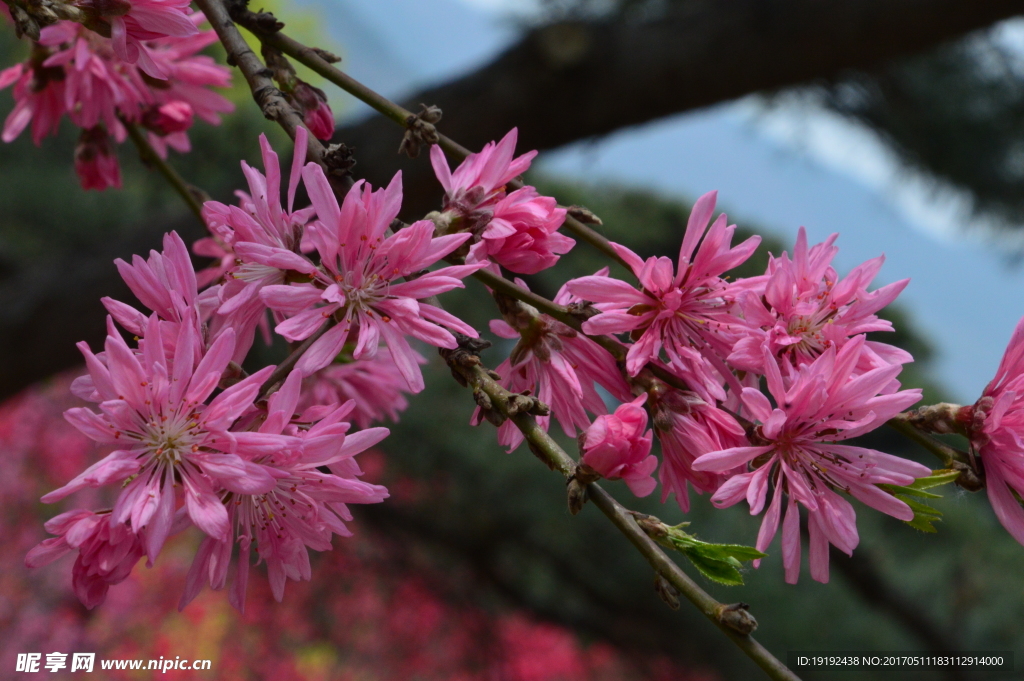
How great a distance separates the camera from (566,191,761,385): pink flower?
0.39 m

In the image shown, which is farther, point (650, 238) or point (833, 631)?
point (650, 238)

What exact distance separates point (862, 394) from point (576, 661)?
270cm

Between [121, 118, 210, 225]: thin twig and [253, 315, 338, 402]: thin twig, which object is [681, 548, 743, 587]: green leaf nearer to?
[253, 315, 338, 402]: thin twig

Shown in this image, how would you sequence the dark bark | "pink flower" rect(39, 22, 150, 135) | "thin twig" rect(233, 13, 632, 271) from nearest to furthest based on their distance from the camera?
"thin twig" rect(233, 13, 632, 271), "pink flower" rect(39, 22, 150, 135), the dark bark

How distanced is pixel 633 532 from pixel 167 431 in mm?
224

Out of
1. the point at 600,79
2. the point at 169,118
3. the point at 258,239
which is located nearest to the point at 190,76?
the point at 169,118

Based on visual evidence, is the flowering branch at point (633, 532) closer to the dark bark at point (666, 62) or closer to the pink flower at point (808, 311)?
the pink flower at point (808, 311)

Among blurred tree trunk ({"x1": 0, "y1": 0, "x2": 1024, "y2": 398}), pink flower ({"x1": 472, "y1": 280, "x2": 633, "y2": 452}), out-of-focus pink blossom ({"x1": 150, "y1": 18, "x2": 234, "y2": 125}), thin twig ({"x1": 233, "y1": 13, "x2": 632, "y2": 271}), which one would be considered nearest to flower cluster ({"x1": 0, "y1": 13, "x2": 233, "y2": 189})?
out-of-focus pink blossom ({"x1": 150, "y1": 18, "x2": 234, "y2": 125})

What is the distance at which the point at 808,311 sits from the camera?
0.41m

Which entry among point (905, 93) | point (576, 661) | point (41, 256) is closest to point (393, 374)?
point (905, 93)

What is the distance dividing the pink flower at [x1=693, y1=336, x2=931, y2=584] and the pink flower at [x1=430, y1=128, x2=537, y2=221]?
17cm

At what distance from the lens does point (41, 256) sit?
2414mm

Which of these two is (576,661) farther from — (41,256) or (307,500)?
(307,500)

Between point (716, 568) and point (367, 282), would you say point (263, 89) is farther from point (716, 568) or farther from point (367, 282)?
point (716, 568)
